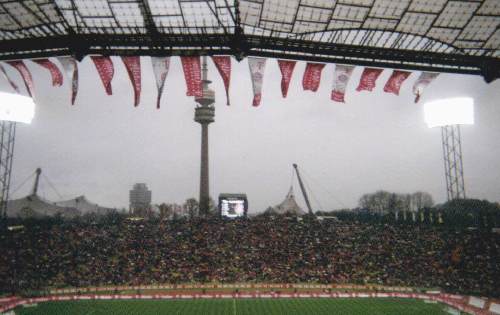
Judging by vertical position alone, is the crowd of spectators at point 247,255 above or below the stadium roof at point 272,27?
below

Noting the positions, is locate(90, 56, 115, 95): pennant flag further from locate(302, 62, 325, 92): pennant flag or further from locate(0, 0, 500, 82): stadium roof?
locate(302, 62, 325, 92): pennant flag

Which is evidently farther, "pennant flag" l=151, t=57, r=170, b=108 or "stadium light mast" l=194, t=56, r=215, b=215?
"stadium light mast" l=194, t=56, r=215, b=215

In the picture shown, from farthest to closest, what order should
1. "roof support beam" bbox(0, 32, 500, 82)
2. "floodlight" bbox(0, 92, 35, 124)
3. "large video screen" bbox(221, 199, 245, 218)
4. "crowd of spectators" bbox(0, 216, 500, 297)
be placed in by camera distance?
"large video screen" bbox(221, 199, 245, 218) < "crowd of spectators" bbox(0, 216, 500, 297) < "floodlight" bbox(0, 92, 35, 124) < "roof support beam" bbox(0, 32, 500, 82)

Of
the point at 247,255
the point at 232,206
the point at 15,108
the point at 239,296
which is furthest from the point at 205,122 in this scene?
the point at 239,296

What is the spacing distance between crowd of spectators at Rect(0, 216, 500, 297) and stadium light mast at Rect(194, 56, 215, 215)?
50.5 metres

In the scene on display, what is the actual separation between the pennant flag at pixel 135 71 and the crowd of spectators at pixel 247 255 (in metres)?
35.3

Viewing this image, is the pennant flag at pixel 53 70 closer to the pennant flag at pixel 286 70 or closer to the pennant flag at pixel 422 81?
the pennant flag at pixel 286 70

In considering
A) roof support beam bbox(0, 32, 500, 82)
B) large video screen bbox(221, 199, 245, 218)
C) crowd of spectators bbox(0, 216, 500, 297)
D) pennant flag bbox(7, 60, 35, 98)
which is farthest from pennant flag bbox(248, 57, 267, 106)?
large video screen bbox(221, 199, 245, 218)

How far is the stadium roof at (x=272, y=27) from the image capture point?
555 inches

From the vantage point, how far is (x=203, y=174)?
114 m

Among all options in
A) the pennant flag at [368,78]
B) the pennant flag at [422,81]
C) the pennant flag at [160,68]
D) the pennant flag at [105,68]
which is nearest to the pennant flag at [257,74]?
the pennant flag at [160,68]

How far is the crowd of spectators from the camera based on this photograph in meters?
45.6

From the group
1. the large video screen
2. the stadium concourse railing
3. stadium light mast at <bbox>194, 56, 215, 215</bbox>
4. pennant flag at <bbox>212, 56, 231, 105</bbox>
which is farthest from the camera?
stadium light mast at <bbox>194, 56, 215, 215</bbox>

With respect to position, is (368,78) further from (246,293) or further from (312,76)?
(246,293)
